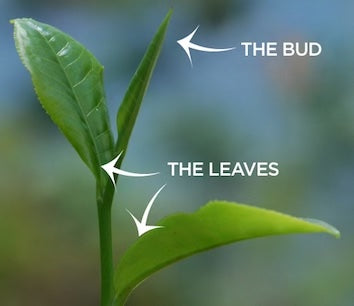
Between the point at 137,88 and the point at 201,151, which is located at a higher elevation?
the point at 137,88

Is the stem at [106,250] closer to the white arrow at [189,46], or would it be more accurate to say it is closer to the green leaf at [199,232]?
the green leaf at [199,232]

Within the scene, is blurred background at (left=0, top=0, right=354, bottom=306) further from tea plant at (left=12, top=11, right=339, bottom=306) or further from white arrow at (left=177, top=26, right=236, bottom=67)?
tea plant at (left=12, top=11, right=339, bottom=306)

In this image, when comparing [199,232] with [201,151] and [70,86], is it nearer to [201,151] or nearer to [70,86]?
[70,86]

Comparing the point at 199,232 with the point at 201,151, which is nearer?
the point at 199,232

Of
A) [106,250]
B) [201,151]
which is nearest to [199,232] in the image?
[106,250]

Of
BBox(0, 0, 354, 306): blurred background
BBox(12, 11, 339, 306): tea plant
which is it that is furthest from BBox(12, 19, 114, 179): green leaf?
BBox(0, 0, 354, 306): blurred background

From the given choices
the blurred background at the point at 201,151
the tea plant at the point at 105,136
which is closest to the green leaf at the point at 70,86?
the tea plant at the point at 105,136

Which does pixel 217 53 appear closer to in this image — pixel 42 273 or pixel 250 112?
pixel 250 112

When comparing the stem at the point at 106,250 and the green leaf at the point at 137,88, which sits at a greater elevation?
the green leaf at the point at 137,88
